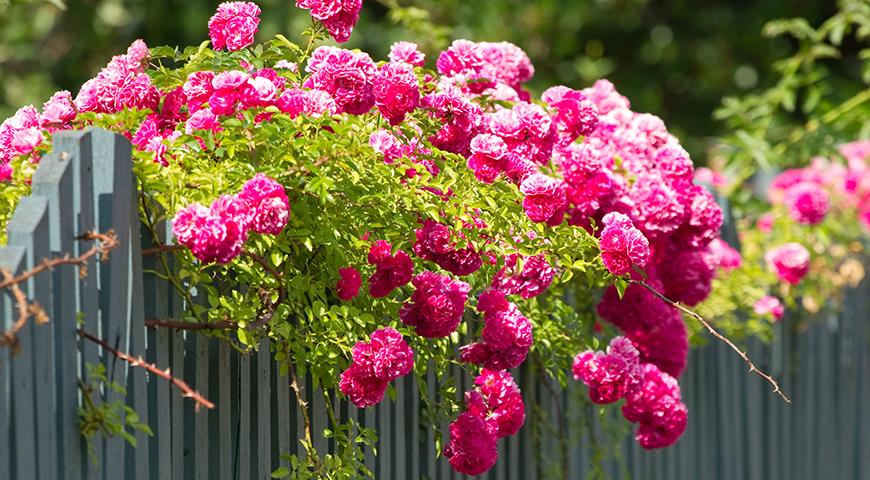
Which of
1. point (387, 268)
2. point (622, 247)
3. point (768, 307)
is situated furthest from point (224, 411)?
point (768, 307)

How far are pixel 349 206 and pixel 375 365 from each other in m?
0.32

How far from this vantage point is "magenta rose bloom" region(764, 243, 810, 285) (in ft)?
16.9

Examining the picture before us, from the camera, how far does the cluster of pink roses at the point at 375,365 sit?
2.51 meters

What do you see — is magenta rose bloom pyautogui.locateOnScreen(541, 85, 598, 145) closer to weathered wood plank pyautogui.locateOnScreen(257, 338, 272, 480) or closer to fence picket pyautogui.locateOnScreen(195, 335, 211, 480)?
weathered wood plank pyautogui.locateOnScreen(257, 338, 272, 480)

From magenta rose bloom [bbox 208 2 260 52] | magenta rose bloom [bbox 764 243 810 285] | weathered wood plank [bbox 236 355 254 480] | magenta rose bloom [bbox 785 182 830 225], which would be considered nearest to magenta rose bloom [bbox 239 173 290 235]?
weathered wood plank [bbox 236 355 254 480]

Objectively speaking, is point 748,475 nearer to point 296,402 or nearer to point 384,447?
point 384,447

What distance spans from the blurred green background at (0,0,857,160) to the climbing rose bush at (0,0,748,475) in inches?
238

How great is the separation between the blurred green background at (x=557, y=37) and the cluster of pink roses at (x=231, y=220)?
22.2ft

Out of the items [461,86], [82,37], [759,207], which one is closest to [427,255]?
[461,86]

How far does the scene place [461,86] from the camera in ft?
10.9

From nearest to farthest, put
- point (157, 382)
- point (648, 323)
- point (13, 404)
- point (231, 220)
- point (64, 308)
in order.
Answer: point (13, 404), point (64, 308), point (231, 220), point (157, 382), point (648, 323)

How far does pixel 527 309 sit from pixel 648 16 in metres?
8.22

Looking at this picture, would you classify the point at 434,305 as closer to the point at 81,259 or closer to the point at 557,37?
the point at 81,259

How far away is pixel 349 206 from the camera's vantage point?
8.61 ft
